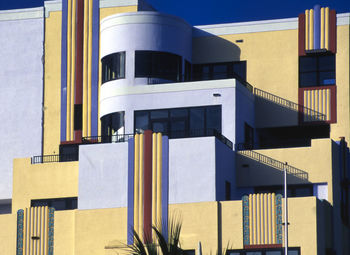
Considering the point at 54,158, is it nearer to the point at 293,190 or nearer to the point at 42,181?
the point at 42,181

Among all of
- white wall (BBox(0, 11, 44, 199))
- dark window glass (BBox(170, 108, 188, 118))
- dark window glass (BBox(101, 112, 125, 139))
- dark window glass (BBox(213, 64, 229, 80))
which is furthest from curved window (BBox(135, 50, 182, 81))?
white wall (BBox(0, 11, 44, 199))

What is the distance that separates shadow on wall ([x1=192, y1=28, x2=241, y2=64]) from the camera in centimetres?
7631

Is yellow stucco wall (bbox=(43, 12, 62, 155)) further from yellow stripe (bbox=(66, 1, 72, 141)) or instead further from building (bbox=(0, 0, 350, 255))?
yellow stripe (bbox=(66, 1, 72, 141))

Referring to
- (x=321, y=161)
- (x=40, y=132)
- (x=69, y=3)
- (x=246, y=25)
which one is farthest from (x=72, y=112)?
(x=321, y=161)

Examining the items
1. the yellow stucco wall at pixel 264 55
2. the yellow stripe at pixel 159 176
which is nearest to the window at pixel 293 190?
the yellow stripe at pixel 159 176

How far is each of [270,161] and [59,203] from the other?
12.5 metres

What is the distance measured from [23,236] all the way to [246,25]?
20.4 m

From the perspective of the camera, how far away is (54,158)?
250 ft

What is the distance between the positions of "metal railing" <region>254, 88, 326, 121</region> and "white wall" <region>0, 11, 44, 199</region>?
14594mm

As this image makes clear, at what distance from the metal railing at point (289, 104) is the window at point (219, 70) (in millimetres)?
1466

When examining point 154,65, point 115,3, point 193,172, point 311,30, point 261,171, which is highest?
point 115,3

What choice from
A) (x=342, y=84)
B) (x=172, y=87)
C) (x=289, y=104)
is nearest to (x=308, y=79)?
(x=289, y=104)

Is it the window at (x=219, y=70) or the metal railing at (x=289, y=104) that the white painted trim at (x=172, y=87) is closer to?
the window at (x=219, y=70)

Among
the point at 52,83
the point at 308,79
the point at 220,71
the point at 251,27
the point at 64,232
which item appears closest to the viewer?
the point at 64,232
